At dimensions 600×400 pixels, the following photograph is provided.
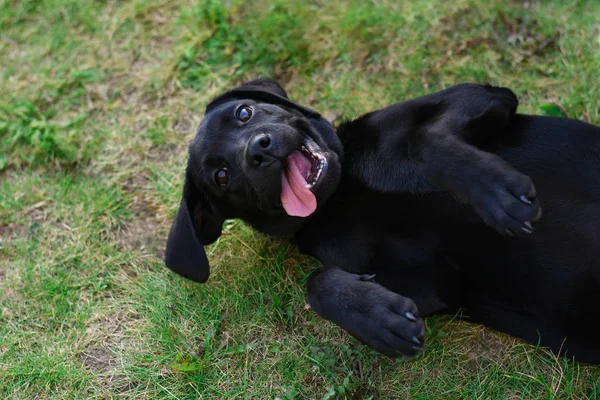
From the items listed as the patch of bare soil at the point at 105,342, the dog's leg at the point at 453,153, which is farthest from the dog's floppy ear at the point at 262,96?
the patch of bare soil at the point at 105,342

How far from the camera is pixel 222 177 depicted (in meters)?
4.00

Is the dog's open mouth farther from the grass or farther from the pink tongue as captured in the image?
the grass

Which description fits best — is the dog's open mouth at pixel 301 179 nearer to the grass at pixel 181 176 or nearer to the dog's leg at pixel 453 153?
the dog's leg at pixel 453 153

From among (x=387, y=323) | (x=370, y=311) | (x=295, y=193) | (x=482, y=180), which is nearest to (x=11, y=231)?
(x=295, y=193)

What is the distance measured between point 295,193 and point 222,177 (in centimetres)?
49

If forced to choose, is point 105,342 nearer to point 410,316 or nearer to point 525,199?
point 410,316

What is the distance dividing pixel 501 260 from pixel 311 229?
3.53 ft

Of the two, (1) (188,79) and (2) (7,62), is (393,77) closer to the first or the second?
(1) (188,79)

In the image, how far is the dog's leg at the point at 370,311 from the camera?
125 inches

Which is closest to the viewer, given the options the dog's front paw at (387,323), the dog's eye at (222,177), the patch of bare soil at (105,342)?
the dog's front paw at (387,323)

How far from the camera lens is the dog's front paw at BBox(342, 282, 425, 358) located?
316 centimetres

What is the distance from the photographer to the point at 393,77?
17.2 feet

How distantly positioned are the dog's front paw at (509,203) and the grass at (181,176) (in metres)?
1.00

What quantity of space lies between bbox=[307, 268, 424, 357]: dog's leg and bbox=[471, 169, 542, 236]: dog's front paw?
1.85 feet
